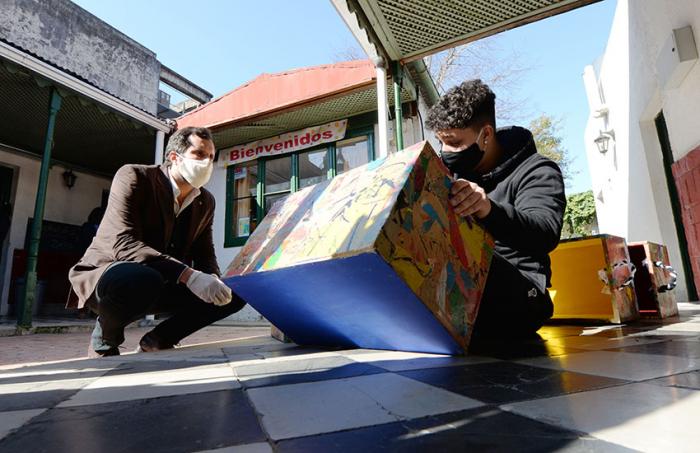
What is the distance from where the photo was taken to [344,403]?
794mm

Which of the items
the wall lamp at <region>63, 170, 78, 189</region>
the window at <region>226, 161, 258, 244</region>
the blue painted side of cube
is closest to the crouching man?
the blue painted side of cube

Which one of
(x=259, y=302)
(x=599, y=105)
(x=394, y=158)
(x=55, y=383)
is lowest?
(x=55, y=383)

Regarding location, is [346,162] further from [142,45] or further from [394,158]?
[142,45]

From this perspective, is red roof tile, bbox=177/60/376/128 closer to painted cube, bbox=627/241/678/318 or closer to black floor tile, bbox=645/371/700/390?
painted cube, bbox=627/241/678/318

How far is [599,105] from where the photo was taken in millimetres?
7676

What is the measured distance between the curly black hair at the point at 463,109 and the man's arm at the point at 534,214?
14.1 inches

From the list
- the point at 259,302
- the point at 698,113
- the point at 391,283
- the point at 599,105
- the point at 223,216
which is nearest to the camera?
the point at 391,283

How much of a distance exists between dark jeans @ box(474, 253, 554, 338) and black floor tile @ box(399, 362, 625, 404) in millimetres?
536

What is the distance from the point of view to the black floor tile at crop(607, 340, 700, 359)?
118cm

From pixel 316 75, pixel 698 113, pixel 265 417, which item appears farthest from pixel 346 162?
pixel 265 417

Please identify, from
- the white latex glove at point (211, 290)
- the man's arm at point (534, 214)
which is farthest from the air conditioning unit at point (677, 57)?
the white latex glove at point (211, 290)

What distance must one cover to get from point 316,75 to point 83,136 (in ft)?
13.4

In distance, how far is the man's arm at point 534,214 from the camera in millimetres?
1395

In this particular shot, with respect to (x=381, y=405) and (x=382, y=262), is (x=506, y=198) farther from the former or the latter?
(x=381, y=405)
